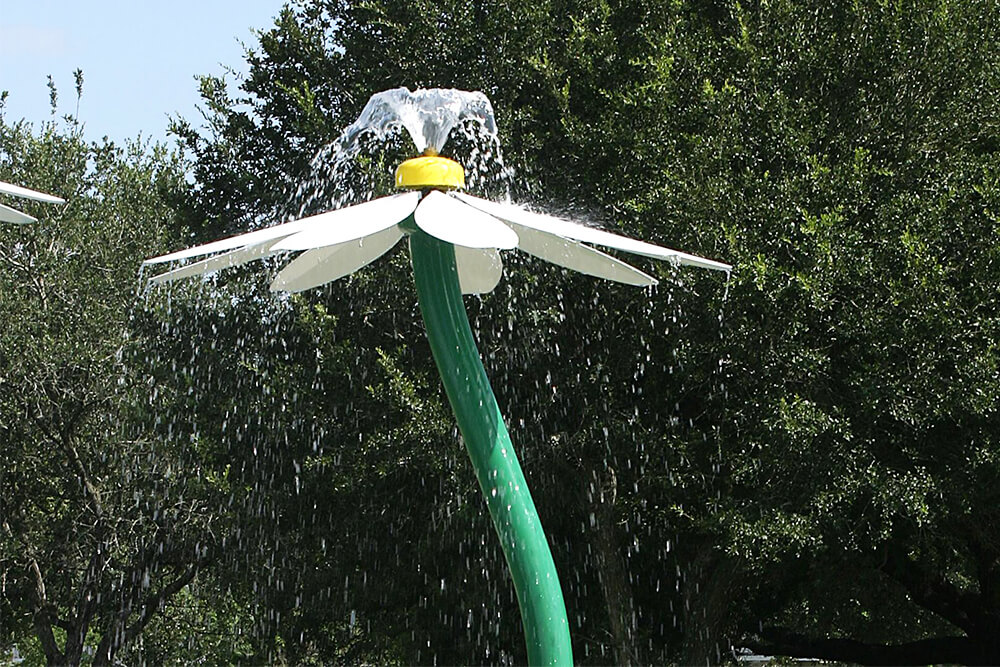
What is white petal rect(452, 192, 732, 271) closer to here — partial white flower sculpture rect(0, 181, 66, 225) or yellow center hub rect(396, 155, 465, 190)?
yellow center hub rect(396, 155, 465, 190)

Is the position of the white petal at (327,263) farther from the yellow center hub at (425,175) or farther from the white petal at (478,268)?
the white petal at (478,268)

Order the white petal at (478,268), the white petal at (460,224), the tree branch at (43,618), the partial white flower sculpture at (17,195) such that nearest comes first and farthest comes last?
the white petal at (460,224) < the partial white flower sculpture at (17,195) < the white petal at (478,268) < the tree branch at (43,618)

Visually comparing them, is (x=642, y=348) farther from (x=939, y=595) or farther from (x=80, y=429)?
(x=80, y=429)

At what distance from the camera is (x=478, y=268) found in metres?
5.89

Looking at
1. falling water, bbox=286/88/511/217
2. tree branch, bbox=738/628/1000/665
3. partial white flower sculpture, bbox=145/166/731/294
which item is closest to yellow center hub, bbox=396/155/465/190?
partial white flower sculpture, bbox=145/166/731/294

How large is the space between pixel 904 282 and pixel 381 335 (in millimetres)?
4596

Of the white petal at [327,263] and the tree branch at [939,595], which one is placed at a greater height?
the tree branch at [939,595]

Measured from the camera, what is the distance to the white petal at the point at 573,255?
4.97 m

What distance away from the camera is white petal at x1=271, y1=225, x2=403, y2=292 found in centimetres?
515

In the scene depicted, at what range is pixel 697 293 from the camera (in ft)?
33.7

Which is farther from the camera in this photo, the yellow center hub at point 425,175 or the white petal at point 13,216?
the yellow center hub at point 425,175

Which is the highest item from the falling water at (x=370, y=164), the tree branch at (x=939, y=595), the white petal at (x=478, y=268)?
the falling water at (x=370, y=164)

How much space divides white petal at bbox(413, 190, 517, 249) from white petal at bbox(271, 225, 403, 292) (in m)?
0.55

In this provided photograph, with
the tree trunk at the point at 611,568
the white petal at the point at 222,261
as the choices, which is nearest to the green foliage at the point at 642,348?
the tree trunk at the point at 611,568
